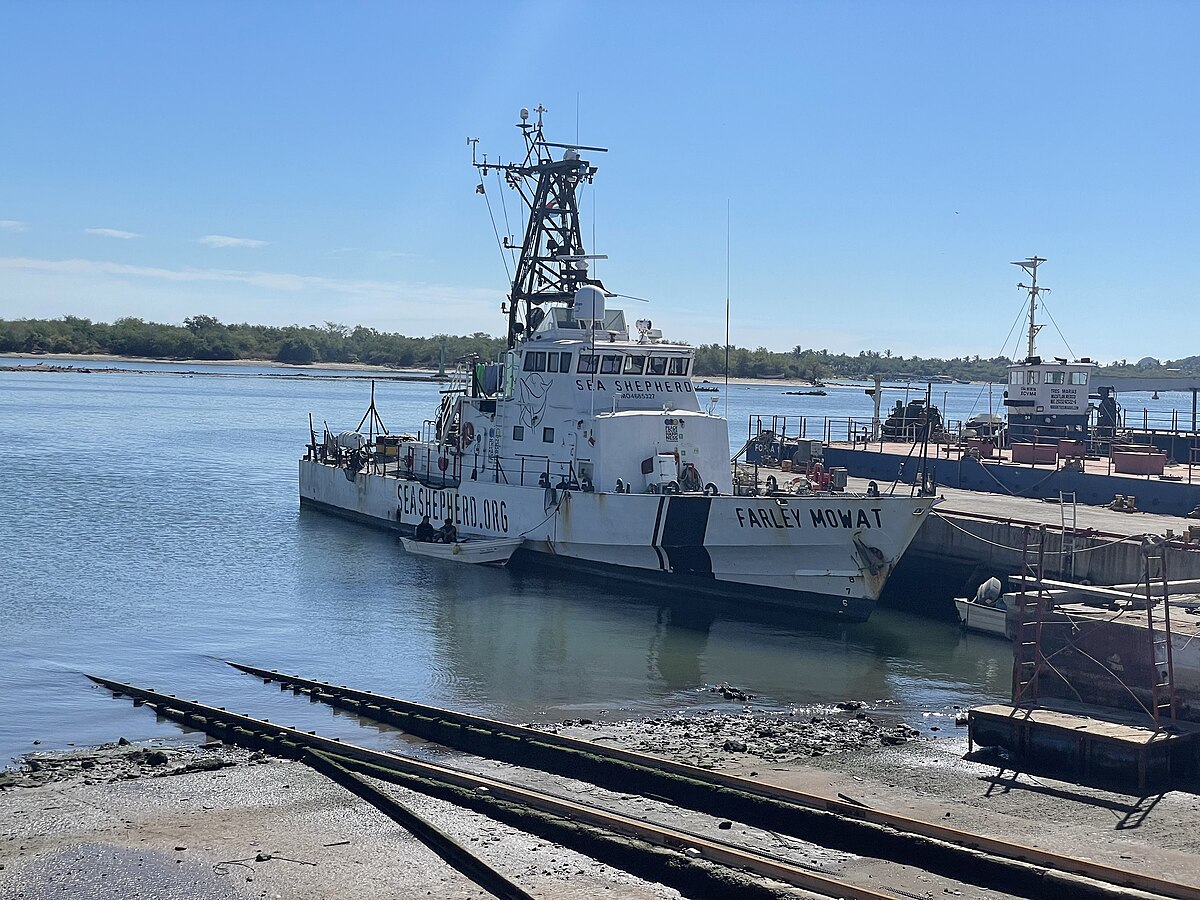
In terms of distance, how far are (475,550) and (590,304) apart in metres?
6.97

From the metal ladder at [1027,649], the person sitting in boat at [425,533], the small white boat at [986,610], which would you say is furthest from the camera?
the person sitting in boat at [425,533]

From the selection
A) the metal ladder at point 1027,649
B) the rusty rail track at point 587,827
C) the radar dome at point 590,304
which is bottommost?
the rusty rail track at point 587,827

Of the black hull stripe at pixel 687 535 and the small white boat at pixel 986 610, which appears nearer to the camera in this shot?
the small white boat at pixel 986 610

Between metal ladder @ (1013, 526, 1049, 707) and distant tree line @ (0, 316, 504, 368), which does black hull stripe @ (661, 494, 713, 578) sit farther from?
distant tree line @ (0, 316, 504, 368)

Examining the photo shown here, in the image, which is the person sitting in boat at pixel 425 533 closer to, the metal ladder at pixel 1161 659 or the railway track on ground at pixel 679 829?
the railway track on ground at pixel 679 829

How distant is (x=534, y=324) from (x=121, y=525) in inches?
594

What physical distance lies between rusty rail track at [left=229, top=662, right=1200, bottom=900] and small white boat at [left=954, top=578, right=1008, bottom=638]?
1187cm

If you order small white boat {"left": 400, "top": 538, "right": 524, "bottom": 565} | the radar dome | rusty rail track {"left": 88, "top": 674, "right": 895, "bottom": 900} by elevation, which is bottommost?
rusty rail track {"left": 88, "top": 674, "right": 895, "bottom": 900}

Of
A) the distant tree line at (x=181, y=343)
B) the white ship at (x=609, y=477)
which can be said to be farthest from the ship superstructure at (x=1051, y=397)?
the distant tree line at (x=181, y=343)

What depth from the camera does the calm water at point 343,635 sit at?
19.3 metres

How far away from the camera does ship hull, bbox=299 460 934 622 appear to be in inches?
986

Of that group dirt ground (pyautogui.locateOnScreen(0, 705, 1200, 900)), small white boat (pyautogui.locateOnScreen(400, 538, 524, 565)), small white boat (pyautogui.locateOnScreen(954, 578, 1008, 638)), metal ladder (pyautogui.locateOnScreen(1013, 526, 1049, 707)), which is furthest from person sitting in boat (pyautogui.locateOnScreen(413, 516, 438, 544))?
metal ladder (pyautogui.locateOnScreen(1013, 526, 1049, 707))

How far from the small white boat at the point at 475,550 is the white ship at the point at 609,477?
364mm

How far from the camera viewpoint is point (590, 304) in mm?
29672
